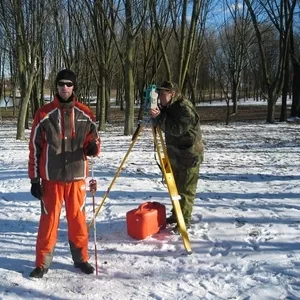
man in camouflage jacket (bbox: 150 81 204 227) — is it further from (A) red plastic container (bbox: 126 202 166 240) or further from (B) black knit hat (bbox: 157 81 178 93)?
(A) red plastic container (bbox: 126 202 166 240)

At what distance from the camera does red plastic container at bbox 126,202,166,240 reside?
15.6ft

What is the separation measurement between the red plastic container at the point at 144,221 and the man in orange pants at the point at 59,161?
36.7 inches

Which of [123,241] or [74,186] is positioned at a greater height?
[74,186]

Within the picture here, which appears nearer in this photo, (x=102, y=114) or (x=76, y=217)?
(x=76, y=217)

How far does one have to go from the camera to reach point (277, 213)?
560 cm

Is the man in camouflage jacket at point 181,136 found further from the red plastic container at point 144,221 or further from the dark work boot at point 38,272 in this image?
the dark work boot at point 38,272

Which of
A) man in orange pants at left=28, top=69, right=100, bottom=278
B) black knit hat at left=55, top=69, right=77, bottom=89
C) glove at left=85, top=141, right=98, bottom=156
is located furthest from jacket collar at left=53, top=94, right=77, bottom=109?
glove at left=85, top=141, right=98, bottom=156

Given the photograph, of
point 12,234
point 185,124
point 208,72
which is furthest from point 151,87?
point 208,72

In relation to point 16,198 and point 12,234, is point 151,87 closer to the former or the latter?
point 12,234

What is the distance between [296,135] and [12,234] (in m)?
12.9

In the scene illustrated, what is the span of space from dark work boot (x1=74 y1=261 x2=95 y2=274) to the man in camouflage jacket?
5.05 feet

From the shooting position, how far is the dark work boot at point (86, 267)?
12.9 feet

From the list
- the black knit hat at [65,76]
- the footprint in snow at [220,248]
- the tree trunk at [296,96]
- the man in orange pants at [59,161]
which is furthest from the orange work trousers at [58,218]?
the tree trunk at [296,96]

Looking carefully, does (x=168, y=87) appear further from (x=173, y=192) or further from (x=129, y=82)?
(x=129, y=82)
